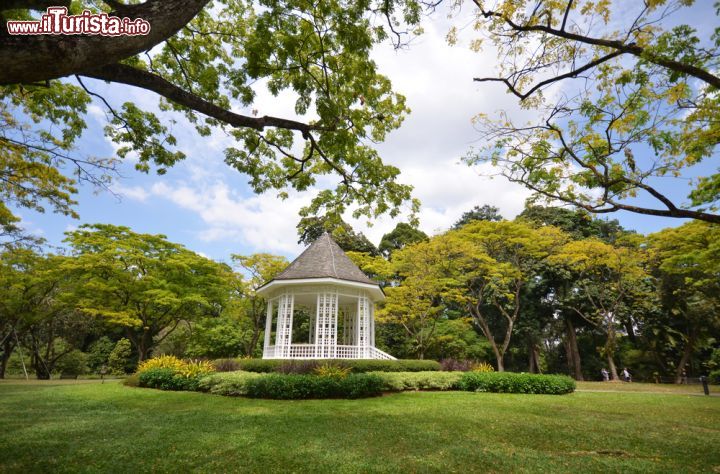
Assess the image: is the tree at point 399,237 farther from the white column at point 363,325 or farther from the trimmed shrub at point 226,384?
the trimmed shrub at point 226,384

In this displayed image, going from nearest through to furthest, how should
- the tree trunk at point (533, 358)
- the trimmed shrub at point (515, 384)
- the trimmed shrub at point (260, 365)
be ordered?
the trimmed shrub at point (515, 384) → the trimmed shrub at point (260, 365) → the tree trunk at point (533, 358)

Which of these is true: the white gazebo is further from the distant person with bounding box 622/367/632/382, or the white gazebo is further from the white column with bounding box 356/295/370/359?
the distant person with bounding box 622/367/632/382

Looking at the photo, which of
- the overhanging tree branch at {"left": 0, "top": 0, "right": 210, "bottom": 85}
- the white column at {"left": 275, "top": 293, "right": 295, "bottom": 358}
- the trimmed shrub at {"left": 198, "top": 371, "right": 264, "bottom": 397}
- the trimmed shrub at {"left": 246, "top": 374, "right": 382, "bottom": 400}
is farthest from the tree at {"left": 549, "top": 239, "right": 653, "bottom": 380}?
the overhanging tree branch at {"left": 0, "top": 0, "right": 210, "bottom": 85}

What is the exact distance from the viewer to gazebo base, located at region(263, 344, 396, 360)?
15.3 m

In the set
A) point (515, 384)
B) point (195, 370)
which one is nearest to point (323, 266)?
point (195, 370)

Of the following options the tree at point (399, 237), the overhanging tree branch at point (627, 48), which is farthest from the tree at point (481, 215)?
the overhanging tree branch at point (627, 48)

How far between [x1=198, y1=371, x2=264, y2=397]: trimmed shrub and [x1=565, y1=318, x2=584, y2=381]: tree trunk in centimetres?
2410

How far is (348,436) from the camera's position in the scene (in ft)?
20.5

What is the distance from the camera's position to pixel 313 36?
254 inches

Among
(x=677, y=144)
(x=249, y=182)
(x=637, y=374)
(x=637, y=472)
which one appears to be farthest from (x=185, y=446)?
(x=637, y=374)

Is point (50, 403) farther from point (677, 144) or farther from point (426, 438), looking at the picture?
point (677, 144)

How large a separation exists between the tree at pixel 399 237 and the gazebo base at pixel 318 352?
16.8 metres

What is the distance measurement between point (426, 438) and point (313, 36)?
286 inches

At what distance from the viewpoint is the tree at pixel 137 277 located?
62.1 ft
